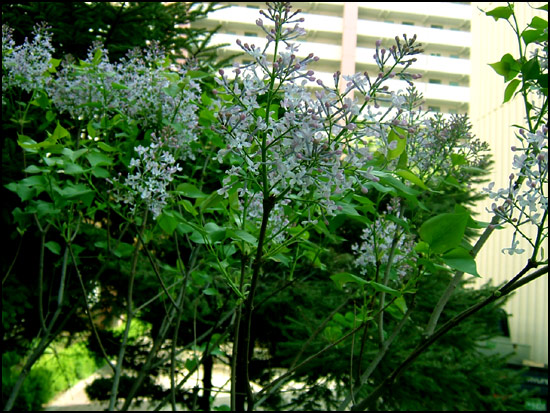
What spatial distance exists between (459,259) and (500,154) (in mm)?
7953

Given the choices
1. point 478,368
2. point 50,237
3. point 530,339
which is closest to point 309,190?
point 50,237

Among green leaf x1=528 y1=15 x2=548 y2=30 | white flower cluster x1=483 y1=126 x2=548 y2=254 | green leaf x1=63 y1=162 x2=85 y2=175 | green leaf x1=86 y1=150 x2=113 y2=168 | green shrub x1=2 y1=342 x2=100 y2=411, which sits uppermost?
green leaf x1=528 y1=15 x2=548 y2=30

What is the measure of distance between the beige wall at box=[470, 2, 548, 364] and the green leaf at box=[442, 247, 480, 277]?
7331 millimetres

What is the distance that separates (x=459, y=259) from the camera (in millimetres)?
677

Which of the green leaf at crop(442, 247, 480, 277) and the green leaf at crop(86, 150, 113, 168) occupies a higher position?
the green leaf at crop(86, 150, 113, 168)

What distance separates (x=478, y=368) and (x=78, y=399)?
6158 millimetres

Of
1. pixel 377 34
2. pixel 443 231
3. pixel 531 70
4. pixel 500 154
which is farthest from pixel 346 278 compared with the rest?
pixel 377 34

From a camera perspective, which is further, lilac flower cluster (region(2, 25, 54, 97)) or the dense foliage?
lilac flower cluster (region(2, 25, 54, 97))

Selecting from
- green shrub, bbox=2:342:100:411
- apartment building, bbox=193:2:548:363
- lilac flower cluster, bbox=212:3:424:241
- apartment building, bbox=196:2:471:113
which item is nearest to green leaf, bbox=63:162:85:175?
lilac flower cluster, bbox=212:3:424:241

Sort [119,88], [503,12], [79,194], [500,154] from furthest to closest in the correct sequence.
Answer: [500,154] < [119,88] < [79,194] < [503,12]

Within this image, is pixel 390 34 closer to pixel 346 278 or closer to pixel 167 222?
pixel 167 222

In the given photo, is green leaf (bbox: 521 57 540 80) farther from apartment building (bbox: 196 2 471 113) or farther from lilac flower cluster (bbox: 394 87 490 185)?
apartment building (bbox: 196 2 471 113)

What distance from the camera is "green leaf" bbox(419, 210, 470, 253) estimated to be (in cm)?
66

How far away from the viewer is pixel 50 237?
3205 millimetres
